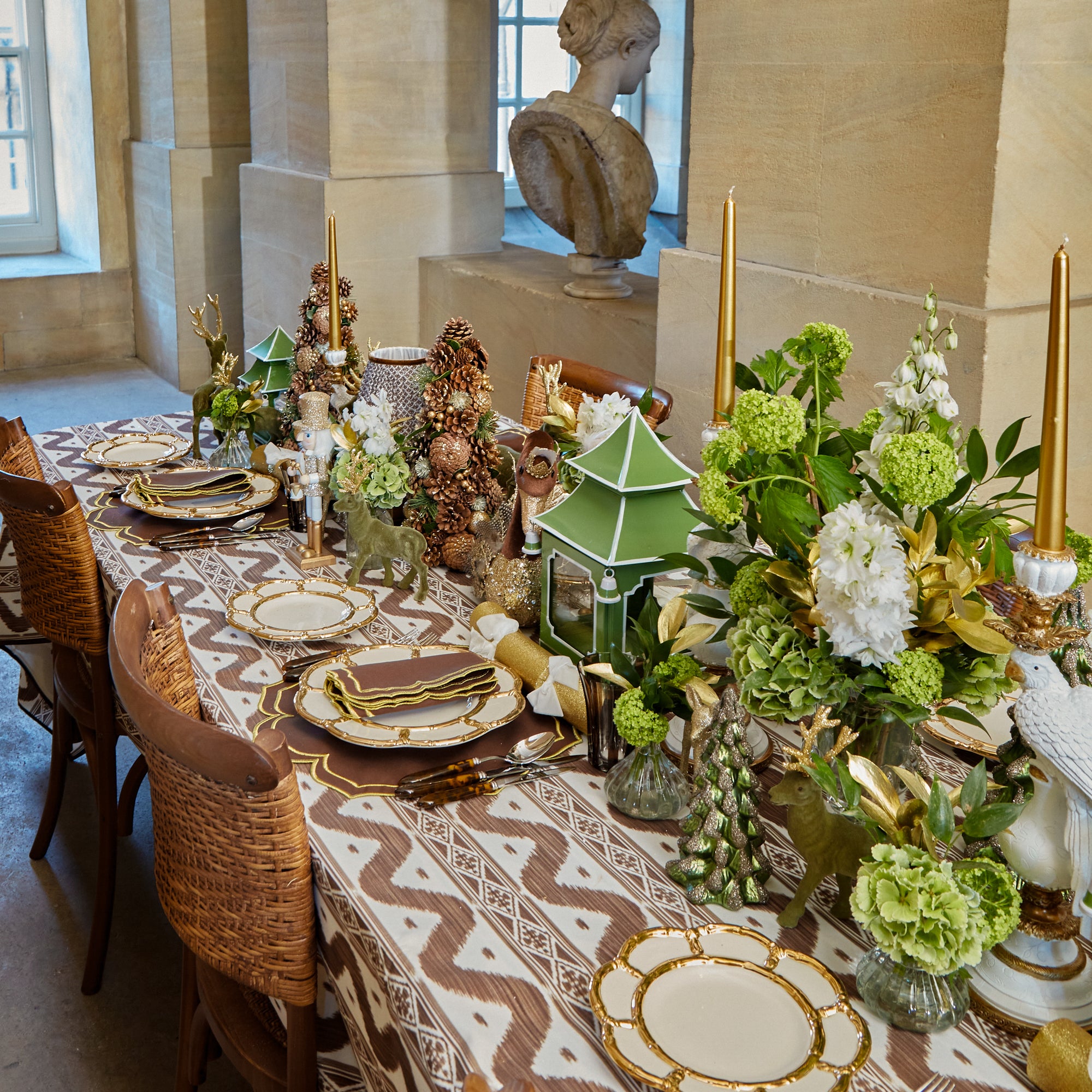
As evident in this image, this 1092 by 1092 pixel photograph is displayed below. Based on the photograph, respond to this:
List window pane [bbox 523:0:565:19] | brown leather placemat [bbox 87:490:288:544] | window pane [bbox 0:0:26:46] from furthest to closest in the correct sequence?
window pane [bbox 523:0:565:19] < window pane [bbox 0:0:26:46] < brown leather placemat [bbox 87:490:288:544]

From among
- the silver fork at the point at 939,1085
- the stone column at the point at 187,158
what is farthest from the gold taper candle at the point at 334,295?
the stone column at the point at 187,158

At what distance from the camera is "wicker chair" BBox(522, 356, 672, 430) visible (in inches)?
97.2

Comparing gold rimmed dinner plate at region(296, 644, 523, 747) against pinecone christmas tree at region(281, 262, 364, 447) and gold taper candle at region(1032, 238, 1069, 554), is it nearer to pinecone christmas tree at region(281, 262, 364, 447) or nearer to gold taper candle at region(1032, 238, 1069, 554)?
gold taper candle at region(1032, 238, 1069, 554)

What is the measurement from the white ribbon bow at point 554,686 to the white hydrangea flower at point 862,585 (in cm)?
48

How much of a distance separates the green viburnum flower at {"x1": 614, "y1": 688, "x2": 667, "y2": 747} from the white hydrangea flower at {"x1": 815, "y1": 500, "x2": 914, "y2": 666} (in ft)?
0.79

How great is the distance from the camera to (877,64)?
8.35 ft

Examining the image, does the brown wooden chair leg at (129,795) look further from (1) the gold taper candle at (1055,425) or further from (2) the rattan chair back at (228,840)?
(1) the gold taper candle at (1055,425)

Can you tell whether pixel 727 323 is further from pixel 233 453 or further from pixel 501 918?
pixel 233 453

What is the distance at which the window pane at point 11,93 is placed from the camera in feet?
21.3

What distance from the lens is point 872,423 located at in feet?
3.95

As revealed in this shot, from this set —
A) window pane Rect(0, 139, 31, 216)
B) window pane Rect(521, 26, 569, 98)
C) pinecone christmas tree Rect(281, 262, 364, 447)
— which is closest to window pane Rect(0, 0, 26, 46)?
window pane Rect(0, 139, 31, 216)

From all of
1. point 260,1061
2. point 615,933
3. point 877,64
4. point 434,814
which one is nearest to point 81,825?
point 260,1061

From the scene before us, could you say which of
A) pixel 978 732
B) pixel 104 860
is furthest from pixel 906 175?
pixel 104 860

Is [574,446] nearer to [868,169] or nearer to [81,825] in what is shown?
[868,169]
